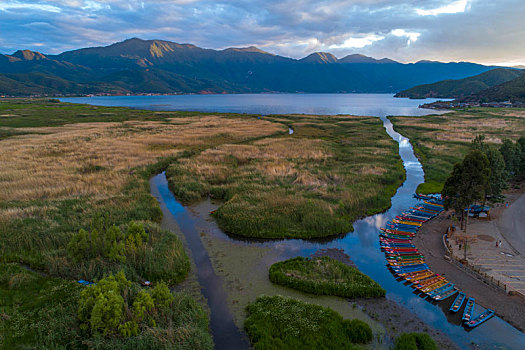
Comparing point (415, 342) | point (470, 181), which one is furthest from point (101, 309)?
point (470, 181)

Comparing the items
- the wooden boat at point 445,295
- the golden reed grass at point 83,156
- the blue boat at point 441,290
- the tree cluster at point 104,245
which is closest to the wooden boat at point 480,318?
the wooden boat at point 445,295

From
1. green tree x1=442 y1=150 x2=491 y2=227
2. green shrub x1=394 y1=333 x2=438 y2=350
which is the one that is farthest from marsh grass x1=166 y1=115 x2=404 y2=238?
green shrub x1=394 y1=333 x2=438 y2=350

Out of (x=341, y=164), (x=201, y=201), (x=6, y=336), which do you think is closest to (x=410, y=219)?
(x=341, y=164)

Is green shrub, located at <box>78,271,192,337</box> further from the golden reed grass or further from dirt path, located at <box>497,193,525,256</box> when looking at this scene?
dirt path, located at <box>497,193,525,256</box>

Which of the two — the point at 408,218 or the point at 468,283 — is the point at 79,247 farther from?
the point at 408,218

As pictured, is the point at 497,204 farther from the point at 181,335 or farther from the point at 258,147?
the point at 258,147
